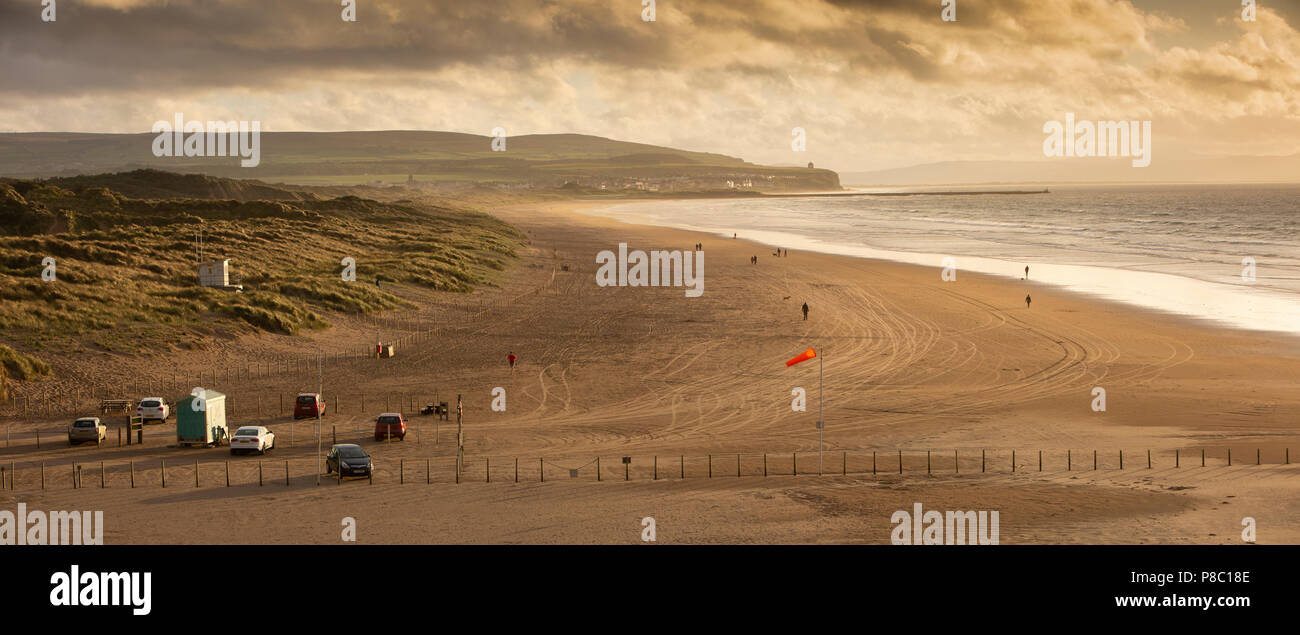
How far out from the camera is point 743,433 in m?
35.2

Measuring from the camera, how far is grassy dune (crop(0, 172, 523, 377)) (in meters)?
48.3

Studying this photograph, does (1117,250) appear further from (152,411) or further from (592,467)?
(152,411)

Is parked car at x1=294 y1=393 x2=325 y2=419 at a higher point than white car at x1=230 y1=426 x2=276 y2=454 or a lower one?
higher

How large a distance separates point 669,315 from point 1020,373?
75.3 feet

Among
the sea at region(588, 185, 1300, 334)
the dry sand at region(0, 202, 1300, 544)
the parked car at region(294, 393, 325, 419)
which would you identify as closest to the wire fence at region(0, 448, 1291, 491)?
the dry sand at region(0, 202, 1300, 544)

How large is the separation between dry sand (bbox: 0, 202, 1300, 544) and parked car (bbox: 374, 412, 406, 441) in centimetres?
50

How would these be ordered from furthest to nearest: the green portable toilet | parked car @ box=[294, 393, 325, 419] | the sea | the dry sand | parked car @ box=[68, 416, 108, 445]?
the sea < parked car @ box=[294, 393, 325, 419] < the green portable toilet < parked car @ box=[68, 416, 108, 445] < the dry sand

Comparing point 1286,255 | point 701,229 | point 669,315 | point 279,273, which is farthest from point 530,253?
point 1286,255

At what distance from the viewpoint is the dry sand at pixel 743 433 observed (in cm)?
2470

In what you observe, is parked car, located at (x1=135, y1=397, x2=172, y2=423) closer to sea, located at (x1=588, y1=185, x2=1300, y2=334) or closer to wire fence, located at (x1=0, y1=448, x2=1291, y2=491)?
wire fence, located at (x1=0, y1=448, x2=1291, y2=491)

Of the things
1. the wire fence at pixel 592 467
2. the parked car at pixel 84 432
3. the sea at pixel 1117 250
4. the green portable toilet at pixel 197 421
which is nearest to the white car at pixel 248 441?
the wire fence at pixel 592 467

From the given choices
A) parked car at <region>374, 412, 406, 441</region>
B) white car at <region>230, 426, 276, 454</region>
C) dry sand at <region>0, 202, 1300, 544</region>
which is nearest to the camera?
dry sand at <region>0, 202, 1300, 544</region>
